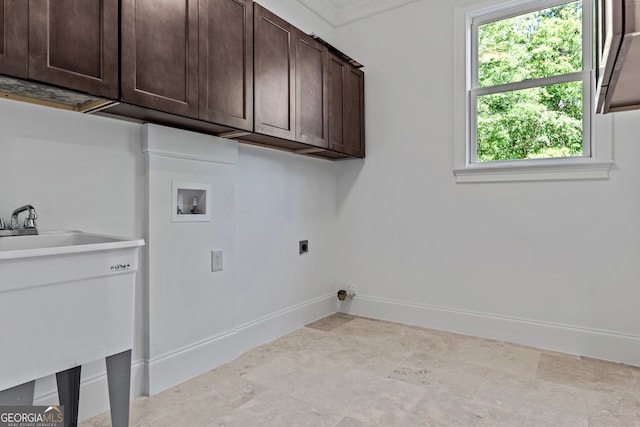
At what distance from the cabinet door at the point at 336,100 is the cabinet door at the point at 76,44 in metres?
1.68

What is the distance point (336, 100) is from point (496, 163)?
1.34 metres

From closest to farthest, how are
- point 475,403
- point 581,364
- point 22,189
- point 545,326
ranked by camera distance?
point 22,189 → point 475,403 → point 581,364 → point 545,326

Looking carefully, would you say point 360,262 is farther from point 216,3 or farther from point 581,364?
point 216,3

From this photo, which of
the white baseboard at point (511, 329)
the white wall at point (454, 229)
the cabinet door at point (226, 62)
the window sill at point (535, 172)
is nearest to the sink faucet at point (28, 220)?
the cabinet door at point (226, 62)

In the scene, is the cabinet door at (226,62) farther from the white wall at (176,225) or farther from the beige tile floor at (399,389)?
the beige tile floor at (399,389)

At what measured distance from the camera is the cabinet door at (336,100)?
3.00m

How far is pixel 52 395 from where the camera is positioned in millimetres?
1683

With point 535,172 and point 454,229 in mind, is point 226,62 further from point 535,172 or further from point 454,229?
point 535,172

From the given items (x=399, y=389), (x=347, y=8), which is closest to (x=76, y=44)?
(x=399, y=389)

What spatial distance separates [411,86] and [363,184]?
3.07ft

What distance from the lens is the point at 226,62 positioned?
6.89ft

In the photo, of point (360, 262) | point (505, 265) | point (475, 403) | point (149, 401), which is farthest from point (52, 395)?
point (505, 265)

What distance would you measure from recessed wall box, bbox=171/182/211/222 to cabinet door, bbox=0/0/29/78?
0.90 meters

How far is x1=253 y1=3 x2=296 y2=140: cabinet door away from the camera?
2311 millimetres
